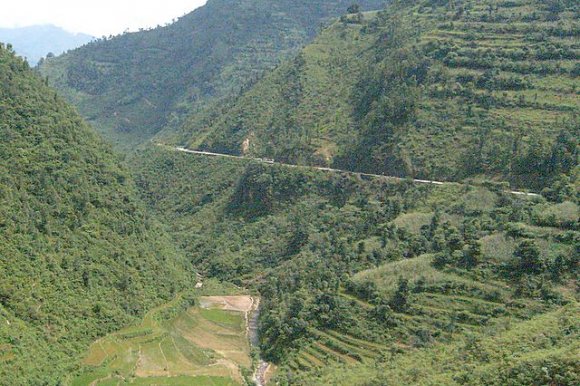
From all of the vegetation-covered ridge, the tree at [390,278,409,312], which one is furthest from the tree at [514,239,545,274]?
the tree at [390,278,409,312]

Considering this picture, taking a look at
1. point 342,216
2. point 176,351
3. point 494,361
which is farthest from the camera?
point 342,216

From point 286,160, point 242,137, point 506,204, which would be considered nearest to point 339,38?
point 242,137

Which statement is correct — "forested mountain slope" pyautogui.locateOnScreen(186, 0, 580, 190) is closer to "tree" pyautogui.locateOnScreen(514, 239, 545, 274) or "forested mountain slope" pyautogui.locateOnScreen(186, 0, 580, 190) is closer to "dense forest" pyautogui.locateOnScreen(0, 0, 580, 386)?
"dense forest" pyautogui.locateOnScreen(0, 0, 580, 386)

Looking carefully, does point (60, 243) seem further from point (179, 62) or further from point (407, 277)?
point (179, 62)

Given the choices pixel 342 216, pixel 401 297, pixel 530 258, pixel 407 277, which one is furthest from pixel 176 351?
pixel 530 258

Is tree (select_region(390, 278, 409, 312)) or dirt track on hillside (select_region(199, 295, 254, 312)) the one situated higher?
tree (select_region(390, 278, 409, 312))
